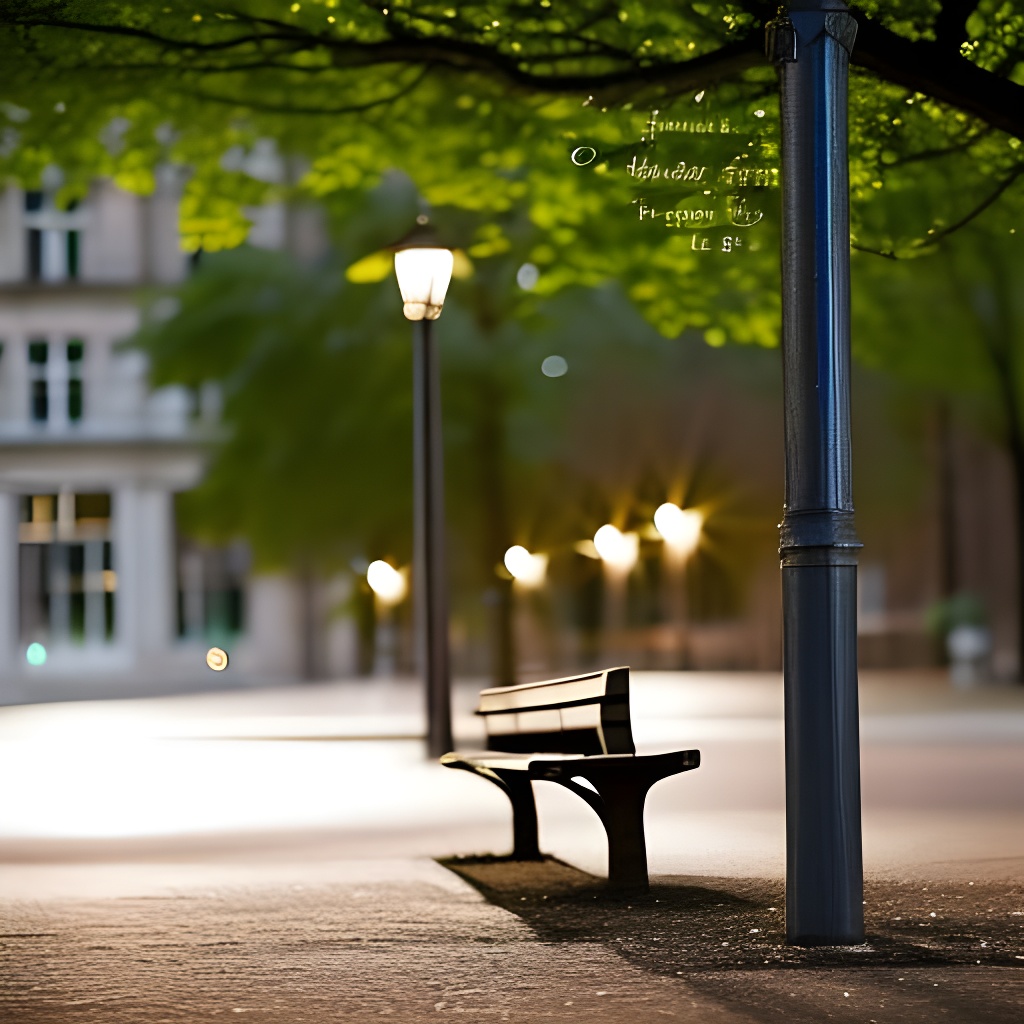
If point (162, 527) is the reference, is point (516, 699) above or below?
below

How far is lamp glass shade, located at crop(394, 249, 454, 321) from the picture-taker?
15.9 metres

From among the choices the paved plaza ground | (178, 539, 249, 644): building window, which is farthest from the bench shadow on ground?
(178, 539, 249, 644): building window

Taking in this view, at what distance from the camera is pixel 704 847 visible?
421 inches

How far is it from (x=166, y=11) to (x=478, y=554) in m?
21.0

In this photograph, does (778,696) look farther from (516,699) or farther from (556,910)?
(556,910)

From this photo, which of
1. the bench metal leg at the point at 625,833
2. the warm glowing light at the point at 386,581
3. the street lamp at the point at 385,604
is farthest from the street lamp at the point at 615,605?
the bench metal leg at the point at 625,833

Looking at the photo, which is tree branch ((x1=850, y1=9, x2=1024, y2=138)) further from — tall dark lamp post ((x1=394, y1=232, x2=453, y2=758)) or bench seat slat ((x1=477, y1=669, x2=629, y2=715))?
tall dark lamp post ((x1=394, y1=232, x2=453, y2=758))

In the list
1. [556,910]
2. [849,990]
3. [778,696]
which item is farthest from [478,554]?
[849,990]

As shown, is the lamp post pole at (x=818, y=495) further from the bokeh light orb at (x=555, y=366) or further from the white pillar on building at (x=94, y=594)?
the white pillar on building at (x=94, y=594)

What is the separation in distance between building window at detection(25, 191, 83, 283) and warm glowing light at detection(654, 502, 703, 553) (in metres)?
16.3

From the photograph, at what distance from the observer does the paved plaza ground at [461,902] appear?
6.30 metres

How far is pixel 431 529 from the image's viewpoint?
16.4 meters

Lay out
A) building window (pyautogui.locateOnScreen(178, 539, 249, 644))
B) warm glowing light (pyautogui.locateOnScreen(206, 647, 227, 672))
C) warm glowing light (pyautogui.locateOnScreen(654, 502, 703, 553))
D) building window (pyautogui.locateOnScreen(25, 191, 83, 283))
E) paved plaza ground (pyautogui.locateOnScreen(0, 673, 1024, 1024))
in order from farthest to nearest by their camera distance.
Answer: building window (pyautogui.locateOnScreen(25, 191, 83, 283))
building window (pyautogui.locateOnScreen(178, 539, 249, 644))
warm glowing light (pyautogui.locateOnScreen(654, 502, 703, 553))
warm glowing light (pyautogui.locateOnScreen(206, 647, 227, 672))
paved plaza ground (pyautogui.locateOnScreen(0, 673, 1024, 1024))

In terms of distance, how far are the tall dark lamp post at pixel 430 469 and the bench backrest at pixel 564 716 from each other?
184 inches
